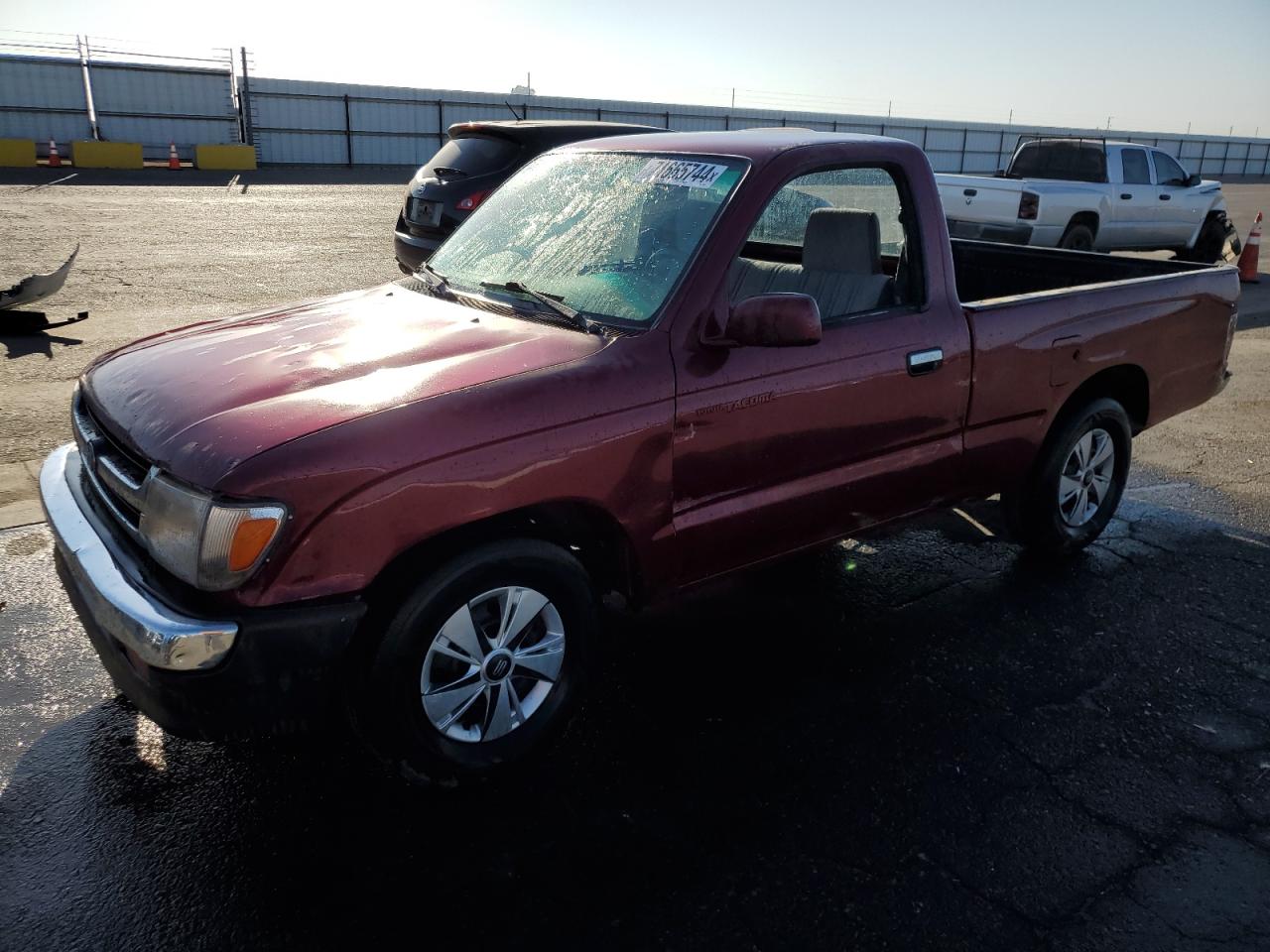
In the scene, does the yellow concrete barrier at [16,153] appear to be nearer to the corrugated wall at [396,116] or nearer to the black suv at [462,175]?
the corrugated wall at [396,116]

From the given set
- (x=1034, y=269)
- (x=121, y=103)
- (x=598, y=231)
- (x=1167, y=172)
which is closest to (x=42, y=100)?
(x=121, y=103)

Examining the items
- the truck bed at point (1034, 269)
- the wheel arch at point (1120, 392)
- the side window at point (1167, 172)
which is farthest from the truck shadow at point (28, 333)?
the side window at point (1167, 172)

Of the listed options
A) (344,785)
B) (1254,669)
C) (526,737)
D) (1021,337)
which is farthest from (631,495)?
(1254,669)

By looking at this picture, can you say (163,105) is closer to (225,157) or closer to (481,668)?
(225,157)

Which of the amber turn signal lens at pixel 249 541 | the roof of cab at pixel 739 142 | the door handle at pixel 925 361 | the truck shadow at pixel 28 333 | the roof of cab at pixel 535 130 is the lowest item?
the truck shadow at pixel 28 333

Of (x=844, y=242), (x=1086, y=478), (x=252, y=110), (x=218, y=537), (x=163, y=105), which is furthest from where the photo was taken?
(x=252, y=110)

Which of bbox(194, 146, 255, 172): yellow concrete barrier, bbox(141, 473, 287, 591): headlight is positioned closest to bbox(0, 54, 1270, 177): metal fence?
bbox(194, 146, 255, 172): yellow concrete barrier

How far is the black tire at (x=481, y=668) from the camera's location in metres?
2.72

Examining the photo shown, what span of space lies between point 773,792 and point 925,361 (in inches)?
66.7

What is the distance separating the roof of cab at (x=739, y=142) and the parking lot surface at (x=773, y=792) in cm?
184

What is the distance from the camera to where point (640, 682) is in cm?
366

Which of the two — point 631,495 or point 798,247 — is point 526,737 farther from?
point 798,247

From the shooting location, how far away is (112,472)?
286cm

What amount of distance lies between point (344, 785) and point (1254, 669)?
332cm
